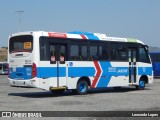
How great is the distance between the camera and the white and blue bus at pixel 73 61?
19031mm

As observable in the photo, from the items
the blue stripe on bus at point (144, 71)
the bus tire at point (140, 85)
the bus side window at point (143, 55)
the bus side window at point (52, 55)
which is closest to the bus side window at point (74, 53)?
the bus side window at point (52, 55)

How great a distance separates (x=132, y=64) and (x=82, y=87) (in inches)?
179

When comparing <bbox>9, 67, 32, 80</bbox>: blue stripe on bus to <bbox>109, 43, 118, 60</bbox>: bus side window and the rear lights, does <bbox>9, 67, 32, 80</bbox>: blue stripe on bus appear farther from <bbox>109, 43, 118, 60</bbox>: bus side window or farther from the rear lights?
<bbox>109, 43, 118, 60</bbox>: bus side window

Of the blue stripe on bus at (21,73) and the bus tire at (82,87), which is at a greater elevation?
the blue stripe on bus at (21,73)

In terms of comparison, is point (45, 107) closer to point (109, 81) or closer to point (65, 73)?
point (65, 73)

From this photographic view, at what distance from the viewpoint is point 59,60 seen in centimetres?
1989

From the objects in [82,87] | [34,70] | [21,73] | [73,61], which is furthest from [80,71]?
[21,73]

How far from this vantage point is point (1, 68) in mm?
68750

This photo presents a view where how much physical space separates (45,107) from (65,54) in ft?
18.7

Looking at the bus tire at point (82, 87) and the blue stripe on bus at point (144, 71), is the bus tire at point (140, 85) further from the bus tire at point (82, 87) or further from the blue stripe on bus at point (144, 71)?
the bus tire at point (82, 87)

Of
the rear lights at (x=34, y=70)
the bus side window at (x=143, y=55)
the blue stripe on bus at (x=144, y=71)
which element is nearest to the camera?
the rear lights at (x=34, y=70)

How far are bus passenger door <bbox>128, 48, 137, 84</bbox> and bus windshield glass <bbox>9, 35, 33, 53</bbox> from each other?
7362 mm

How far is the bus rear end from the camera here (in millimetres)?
18973

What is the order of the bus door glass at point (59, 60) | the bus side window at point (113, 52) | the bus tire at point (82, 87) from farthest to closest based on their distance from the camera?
the bus side window at point (113, 52)
the bus tire at point (82, 87)
the bus door glass at point (59, 60)
